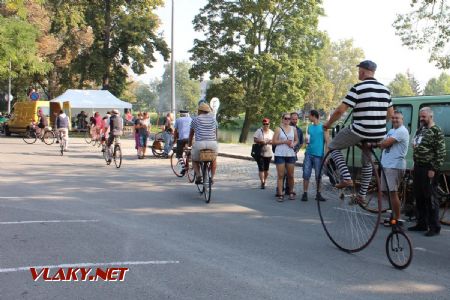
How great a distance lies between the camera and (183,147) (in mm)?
14312

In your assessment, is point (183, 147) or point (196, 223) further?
point (183, 147)

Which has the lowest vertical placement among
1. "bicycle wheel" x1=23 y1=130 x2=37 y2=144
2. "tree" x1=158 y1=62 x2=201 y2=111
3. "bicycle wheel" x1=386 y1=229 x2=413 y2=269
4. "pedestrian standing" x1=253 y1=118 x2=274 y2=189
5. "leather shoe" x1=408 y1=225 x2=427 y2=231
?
"leather shoe" x1=408 y1=225 x2=427 y2=231

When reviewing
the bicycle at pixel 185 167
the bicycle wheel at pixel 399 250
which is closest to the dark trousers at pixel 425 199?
the bicycle wheel at pixel 399 250

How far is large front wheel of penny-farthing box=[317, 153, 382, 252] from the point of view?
603 centimetres

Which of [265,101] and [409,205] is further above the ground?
[265,101]

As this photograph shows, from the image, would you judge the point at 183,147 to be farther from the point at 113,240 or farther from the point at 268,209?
the point at 113,240

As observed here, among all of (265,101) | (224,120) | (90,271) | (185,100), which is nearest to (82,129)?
(224,120)

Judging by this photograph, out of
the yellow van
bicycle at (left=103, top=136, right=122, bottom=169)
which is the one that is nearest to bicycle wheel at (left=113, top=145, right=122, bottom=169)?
bicycle at (left=103, top=136, right=122, bottom=169)

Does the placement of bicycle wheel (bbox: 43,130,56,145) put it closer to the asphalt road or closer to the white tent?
the white tent

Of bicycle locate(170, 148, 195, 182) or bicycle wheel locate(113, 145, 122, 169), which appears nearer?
bicycle locate(170, 148, 195, 182)

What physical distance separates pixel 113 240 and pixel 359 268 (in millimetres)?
3022

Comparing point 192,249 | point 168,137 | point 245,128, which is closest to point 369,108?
point 192,249

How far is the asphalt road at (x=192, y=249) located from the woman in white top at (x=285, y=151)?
0.60 meters

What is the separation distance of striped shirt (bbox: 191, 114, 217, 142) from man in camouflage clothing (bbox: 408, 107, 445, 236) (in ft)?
13.2
